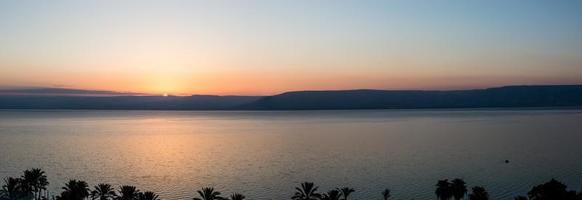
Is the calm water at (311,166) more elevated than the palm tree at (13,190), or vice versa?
the palm tree at (13,190)

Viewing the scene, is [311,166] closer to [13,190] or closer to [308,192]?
[308,192]

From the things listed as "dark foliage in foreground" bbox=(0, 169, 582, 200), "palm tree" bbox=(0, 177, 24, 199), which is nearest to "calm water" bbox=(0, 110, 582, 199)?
"dark foliage in foreground" bbox=(0, 169, 582, 200)

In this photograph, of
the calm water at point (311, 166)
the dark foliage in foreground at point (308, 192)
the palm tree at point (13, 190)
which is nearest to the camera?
the dark foliage in foreground at point (308, 192)

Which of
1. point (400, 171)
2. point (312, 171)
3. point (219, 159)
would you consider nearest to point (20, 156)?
point (219, 159)

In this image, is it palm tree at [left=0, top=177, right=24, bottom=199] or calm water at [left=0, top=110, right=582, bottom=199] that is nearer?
palm tree at [left=0, top=177, right=24, bottom=199]

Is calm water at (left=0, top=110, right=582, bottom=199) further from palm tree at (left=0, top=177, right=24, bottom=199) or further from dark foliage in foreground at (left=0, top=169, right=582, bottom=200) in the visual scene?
palm tree at (left=0, top=177, right=24, bottom=199)

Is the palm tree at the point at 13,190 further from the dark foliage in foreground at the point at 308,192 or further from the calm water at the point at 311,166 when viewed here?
the calm water at the point at 311,166

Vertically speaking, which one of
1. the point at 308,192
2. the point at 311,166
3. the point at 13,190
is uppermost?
the point at 308,192

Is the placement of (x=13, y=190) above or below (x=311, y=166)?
above

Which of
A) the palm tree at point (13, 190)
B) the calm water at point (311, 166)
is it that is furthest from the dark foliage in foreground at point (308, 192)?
the calm water at point (311, 166)

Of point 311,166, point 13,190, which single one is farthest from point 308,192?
point 311,166

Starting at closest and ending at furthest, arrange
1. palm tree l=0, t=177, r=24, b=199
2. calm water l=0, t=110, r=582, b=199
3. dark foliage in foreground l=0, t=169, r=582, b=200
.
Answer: dark foliage in foreground l=0, t=169, r=582, b=200 < palm tree l=0, t=177, r=24, b=199 < calm water l=0, t=110, r=582, b=199

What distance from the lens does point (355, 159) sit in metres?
150

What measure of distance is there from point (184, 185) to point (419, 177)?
48.2 m
